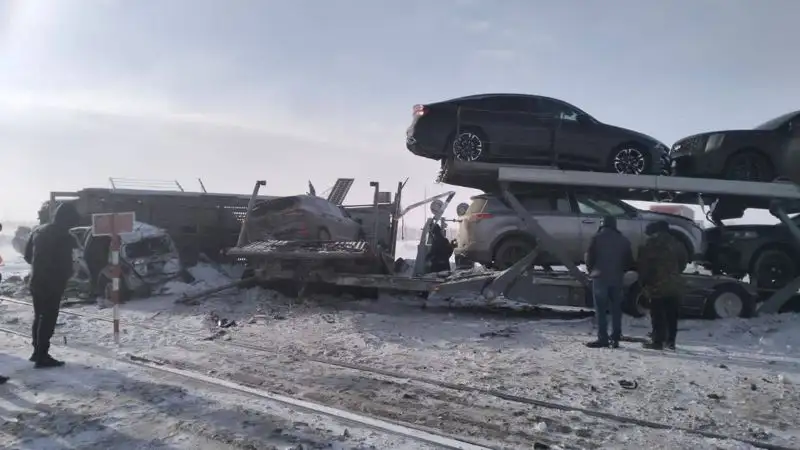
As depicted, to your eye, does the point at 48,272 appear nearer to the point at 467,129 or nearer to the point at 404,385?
the point at 404,385

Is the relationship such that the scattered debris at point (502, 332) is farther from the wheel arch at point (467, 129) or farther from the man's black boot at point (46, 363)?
the man's black boot at point (46, 363)

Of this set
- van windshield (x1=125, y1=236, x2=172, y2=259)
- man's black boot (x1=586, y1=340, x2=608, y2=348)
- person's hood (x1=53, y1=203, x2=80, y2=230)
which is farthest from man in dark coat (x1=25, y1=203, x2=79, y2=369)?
man's black boot (x1=586, y1=340, x2=608, y2=348)

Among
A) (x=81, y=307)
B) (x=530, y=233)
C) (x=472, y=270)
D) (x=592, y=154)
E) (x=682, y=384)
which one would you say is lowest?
(x=81, y=307)

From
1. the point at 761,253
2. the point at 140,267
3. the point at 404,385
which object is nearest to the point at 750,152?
the point at 761,253

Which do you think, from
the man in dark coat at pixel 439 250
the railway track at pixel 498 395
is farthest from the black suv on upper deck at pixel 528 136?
the railway track at pixel 498 395

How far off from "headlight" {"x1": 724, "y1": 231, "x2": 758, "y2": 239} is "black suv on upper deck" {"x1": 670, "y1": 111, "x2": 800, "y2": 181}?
0.97m

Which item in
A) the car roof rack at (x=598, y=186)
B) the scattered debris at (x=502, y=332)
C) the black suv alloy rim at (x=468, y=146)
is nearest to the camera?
the scattered debris at (x=502, y=332)

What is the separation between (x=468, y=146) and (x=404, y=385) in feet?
16.6

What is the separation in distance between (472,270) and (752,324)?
14.0 ft

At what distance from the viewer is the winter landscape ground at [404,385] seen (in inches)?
177

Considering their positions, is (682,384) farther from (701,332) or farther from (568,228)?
(568,228)

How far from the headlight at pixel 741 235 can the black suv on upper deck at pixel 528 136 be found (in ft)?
5.54

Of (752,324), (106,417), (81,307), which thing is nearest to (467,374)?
(106,417)

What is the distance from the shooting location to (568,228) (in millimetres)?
10000
